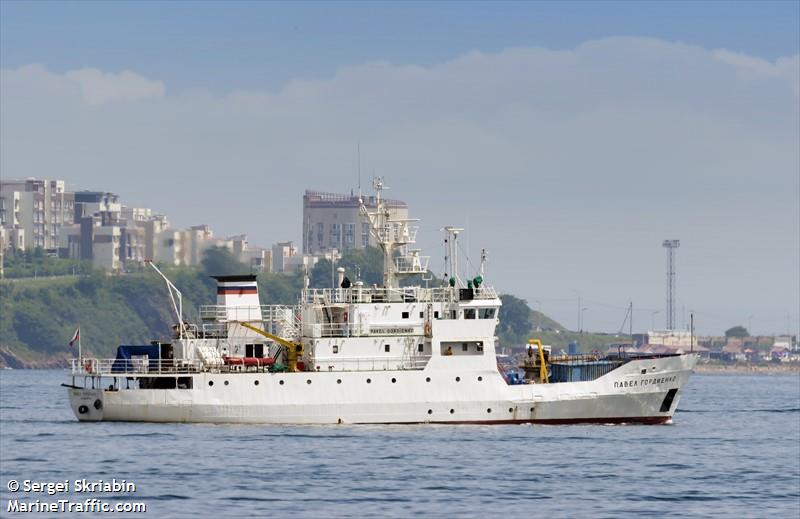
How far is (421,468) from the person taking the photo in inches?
1951

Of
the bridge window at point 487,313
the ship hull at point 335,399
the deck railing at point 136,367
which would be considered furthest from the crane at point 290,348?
the bridge window at point 487,313

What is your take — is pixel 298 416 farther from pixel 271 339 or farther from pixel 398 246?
pixel 398 246

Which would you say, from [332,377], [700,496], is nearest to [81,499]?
[700,496]

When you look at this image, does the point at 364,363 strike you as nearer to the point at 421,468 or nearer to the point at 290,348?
the point at 290,348

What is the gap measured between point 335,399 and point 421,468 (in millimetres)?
13684

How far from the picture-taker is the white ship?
62844 millimetres

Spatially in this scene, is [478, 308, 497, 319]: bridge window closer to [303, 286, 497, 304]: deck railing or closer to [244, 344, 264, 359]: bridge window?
[303, 286, 497, 304]: deck railing

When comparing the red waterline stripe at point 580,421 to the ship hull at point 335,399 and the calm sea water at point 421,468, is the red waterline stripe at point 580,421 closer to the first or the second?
the ship hull at point 335,399

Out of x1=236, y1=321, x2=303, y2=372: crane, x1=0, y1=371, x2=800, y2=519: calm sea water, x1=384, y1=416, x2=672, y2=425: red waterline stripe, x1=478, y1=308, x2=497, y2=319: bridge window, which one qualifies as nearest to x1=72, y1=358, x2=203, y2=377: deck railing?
x1=0, y1=371, x2=800, y2=519: calm sea water

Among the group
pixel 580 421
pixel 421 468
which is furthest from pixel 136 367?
pixel 421 468

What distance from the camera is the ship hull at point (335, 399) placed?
62.8 meters

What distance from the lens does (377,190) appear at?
217ft

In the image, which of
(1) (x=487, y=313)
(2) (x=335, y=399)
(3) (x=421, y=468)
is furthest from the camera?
(1) (x=487, y=313)

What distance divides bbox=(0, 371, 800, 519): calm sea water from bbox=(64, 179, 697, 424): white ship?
122cm
